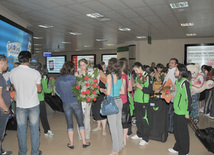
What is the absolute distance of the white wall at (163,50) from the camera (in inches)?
481

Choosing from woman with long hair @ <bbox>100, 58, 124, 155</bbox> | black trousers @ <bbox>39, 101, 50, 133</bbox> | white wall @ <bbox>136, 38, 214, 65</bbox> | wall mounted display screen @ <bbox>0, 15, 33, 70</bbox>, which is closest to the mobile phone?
white wall @ <bbox>136, 38, 214, 65</bbox>

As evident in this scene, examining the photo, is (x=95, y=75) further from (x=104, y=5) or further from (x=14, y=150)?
(x=104, y=5)

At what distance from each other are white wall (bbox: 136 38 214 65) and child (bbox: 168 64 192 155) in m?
10.0

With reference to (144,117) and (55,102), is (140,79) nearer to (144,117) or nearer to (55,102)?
(144,117)

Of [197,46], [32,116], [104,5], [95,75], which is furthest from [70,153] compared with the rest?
[197,46]

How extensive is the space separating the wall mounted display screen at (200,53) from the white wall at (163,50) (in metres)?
0.26

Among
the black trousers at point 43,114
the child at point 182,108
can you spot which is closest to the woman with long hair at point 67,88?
the black trousers at point 43,114

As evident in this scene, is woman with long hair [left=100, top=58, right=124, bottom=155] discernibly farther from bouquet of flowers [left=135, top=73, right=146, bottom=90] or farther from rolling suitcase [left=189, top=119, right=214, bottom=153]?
rolling suitcase [left=189, top=119, right=214, bottom=153]

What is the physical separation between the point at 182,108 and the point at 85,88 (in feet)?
5.47

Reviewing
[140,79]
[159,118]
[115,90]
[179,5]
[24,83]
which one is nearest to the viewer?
[24,83]

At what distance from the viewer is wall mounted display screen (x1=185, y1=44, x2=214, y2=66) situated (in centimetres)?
1162

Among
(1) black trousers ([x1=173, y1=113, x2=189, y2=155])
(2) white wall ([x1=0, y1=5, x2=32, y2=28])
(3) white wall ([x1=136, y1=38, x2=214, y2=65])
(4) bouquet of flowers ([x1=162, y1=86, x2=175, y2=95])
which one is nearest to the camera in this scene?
(1) black trousers ([x1=173, y1=113, x2=189, y2=155])

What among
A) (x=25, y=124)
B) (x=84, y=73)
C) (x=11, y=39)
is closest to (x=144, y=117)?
(x=84, y=73)

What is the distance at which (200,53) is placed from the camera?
38.7ft
